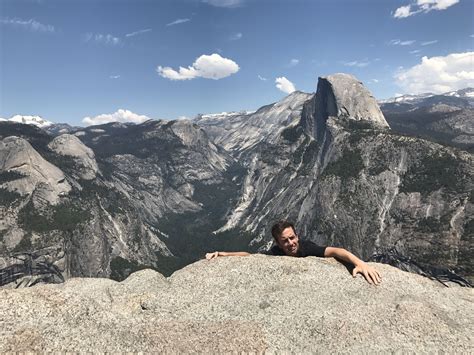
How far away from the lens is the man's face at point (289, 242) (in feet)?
71.8

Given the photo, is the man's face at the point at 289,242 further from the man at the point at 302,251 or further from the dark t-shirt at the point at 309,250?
the dark t-shirt at the point at 309,250

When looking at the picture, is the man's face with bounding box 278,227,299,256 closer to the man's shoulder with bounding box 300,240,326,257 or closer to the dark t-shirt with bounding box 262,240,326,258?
the dark t-shirt with bounding box 262,240,326,258

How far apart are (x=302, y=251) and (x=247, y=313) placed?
568cm

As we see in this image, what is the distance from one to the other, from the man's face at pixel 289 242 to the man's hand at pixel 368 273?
3523 millimetres

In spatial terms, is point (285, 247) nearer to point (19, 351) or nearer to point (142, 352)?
point (142, 352)

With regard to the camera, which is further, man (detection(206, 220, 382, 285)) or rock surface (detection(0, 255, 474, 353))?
man (detection(206, 220, 382, 285))

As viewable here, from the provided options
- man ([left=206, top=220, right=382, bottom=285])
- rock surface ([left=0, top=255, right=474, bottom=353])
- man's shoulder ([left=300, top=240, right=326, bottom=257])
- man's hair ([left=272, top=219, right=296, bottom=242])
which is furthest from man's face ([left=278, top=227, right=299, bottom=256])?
rock surface ([left=0, top=255, right=474, bottom=353])

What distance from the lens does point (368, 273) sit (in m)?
22.5

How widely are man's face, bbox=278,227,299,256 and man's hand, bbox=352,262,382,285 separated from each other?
139 inches

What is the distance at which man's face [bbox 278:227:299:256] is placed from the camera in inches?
861

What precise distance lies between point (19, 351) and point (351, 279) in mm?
16364

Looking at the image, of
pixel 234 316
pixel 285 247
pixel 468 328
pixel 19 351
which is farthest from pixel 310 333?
pixel 19 351

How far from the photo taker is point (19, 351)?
1609 cm

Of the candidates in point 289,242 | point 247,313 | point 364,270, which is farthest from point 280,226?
point 364,270
